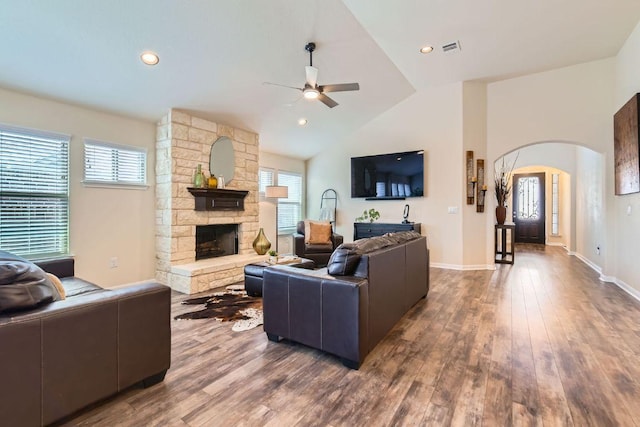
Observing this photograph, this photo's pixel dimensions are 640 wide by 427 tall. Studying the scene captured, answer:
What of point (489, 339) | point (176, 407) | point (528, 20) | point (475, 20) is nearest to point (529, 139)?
point (528, 20)

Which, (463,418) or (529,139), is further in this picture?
(529,139)

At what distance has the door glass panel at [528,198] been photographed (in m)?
9.20

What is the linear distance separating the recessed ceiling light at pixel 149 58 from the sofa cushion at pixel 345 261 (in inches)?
114

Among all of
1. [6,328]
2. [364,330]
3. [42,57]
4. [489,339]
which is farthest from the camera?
[42,57]

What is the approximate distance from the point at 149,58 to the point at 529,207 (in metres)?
10.4

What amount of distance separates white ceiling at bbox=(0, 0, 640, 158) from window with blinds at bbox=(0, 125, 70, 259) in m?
0.57

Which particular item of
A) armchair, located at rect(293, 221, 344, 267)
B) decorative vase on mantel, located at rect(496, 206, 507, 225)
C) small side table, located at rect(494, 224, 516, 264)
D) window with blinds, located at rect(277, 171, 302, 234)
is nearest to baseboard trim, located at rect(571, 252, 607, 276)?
small side table, located at rect(494, 224, 516, 264)

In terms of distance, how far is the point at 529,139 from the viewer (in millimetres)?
5172

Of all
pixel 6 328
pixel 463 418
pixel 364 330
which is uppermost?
pixel 6 328

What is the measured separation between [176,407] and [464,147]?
558 centimetres

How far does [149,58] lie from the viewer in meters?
3.21

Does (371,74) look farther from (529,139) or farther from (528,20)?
(529,139)

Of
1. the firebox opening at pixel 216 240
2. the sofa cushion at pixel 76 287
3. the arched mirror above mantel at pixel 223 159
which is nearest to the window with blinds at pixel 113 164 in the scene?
the arched mirror above mantel at pixel 223 159

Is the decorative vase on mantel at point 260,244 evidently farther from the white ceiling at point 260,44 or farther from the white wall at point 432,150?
the white wall at point 432,150
